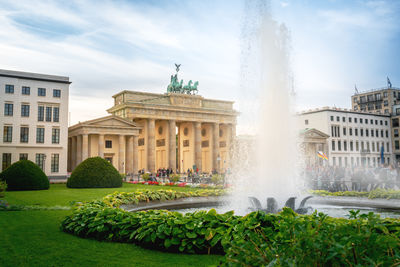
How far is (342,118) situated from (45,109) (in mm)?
69365

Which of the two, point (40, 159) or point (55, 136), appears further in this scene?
point (55, 136)

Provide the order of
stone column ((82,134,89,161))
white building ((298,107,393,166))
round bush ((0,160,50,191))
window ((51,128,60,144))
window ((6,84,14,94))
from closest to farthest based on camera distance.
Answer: round bush ((0,160,50,191)) < window ((6,84,14,94)) < window ((51,128,60,144)) < stone column ((82,134,89,161)) < white building ((298,107,393,166))

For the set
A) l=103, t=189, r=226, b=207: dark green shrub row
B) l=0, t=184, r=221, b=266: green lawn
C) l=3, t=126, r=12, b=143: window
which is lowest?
l=0, t=184, r=221, b=266: green lawn

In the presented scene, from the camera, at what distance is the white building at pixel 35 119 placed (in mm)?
46469

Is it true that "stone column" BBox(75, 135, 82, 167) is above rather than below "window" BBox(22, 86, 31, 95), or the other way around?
below

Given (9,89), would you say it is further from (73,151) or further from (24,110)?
(73,151)

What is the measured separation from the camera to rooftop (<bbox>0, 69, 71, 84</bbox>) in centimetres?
4612

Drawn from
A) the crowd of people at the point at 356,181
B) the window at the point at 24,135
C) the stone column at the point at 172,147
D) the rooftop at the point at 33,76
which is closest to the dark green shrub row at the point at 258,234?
the crowd of people at the point at 356,181

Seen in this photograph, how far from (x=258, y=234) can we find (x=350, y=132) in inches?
3558

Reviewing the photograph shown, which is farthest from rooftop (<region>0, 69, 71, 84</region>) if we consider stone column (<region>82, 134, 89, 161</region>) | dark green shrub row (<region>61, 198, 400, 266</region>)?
dark green shrub row (<region>61, 198, 400, 266</region>)

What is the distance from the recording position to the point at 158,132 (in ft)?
246

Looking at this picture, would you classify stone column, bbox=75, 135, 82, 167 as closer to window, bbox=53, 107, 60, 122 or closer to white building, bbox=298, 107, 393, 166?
window, bbox=53, 107, 60, 122

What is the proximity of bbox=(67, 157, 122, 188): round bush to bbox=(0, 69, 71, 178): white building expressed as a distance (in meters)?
23.1

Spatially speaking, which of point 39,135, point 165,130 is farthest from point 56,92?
point 165,130
